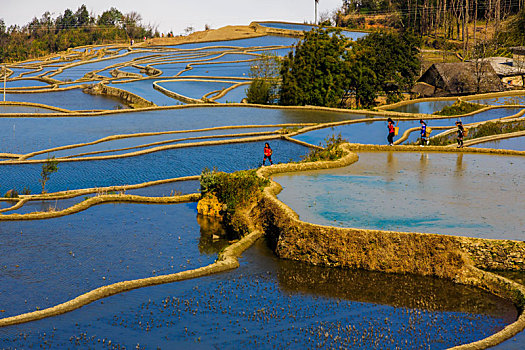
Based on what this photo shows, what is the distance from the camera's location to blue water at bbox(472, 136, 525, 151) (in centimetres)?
2840

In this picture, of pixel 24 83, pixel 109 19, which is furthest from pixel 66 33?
pixel 24 83

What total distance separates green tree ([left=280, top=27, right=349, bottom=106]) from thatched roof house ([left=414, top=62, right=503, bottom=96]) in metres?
8.30

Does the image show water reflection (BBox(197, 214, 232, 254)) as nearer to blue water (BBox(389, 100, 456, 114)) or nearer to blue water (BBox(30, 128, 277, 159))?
blue water (BBox(30, 128, 277, 159))

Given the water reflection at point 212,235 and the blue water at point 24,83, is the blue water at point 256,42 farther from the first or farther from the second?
the water reflection at point 212,235

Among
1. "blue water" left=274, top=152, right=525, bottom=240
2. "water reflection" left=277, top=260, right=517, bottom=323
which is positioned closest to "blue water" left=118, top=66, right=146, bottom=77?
"blue water" left=274, top=152, right=525, bottom=240

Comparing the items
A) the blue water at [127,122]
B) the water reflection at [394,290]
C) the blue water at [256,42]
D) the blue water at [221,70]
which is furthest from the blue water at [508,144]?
the blue water at [256,42]

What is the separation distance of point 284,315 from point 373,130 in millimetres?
22404

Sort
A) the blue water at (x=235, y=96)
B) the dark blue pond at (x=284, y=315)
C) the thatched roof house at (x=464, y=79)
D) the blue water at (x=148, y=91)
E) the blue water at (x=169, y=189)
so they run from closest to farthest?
the dark blue pond at (x=284, y=315) < the blue water at (x=169, y=189) < the blue water at (x=148, y=91) < the blue water at (x=235, y=96) < the thatched roof house at (x=464, y=79)

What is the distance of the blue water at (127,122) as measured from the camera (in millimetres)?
34062

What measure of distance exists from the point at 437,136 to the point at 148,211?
15.9m

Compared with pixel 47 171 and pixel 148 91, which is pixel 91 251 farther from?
pixel 148 91

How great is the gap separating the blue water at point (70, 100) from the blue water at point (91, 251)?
3108cm

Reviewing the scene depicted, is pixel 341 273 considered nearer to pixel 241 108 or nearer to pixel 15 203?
pixel 15 203

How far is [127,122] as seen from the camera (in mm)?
39312
